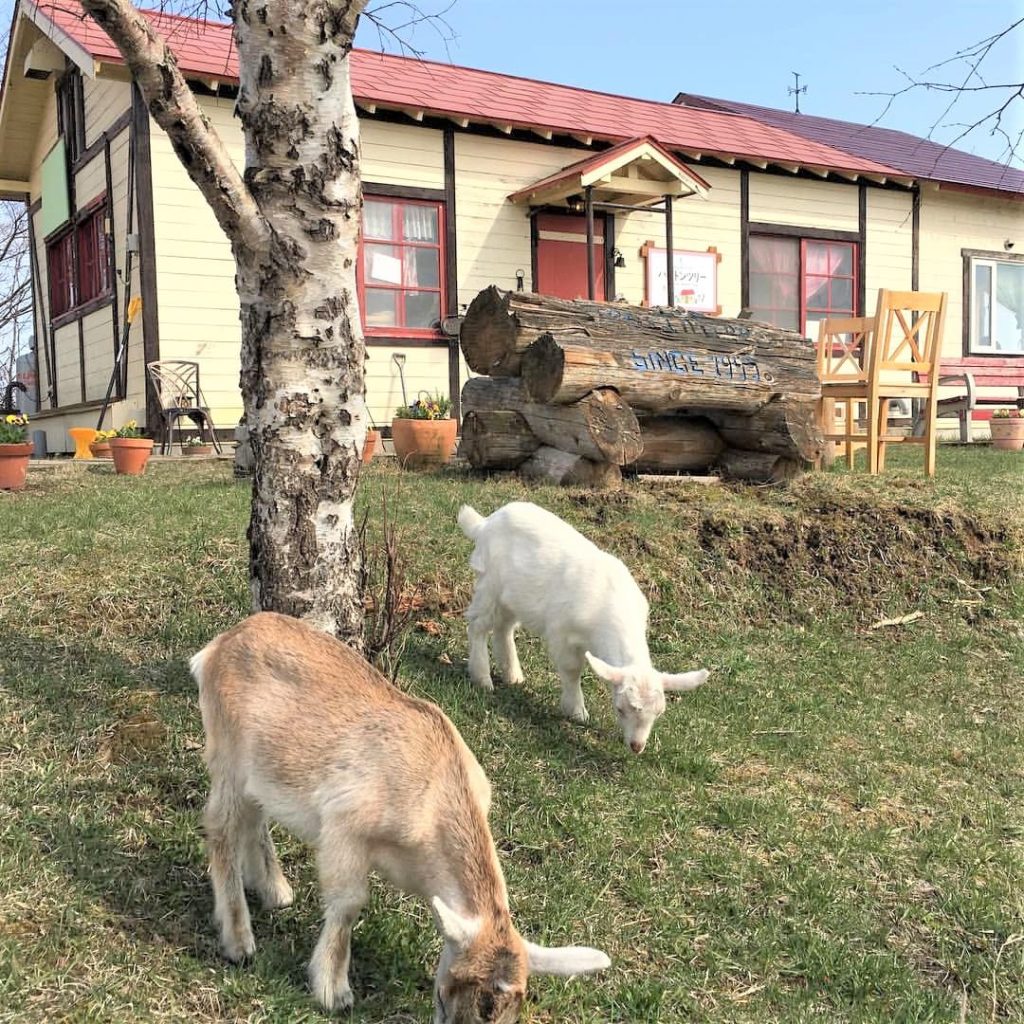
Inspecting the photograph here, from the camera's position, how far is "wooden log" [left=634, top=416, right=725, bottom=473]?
8656 mm

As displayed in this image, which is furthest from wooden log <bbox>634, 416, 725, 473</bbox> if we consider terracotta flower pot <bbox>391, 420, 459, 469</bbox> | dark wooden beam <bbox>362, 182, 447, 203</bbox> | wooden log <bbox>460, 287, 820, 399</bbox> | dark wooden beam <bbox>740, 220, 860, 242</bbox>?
dark wooden beam <bbox>740, 220, 860, 242</bbox>

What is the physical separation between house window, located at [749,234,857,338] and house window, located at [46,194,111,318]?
10192 millimetres

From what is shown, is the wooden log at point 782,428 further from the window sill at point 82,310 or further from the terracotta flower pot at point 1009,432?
the window sill at point 82,310

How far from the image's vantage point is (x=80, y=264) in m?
15.4

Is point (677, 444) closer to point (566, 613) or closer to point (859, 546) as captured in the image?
point (859, 546)

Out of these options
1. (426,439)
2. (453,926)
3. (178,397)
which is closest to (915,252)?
(426,439)

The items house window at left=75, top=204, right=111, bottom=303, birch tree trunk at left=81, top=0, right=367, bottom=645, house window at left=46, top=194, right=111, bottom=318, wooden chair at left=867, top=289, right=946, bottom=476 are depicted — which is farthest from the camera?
house window at left=46, top=194, right=111, bottom=318

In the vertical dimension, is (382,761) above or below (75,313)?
below

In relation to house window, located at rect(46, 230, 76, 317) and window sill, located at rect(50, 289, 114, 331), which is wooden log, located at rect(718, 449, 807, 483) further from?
house window, located at rect(46, 230, 76, 317)

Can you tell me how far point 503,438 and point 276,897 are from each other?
5.78 meters

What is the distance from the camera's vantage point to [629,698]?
406cm

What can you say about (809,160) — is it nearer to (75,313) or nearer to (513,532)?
(75,313)

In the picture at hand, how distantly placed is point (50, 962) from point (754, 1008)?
1.96 m

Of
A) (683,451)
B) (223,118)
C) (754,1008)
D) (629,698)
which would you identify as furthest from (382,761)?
(223,118)
